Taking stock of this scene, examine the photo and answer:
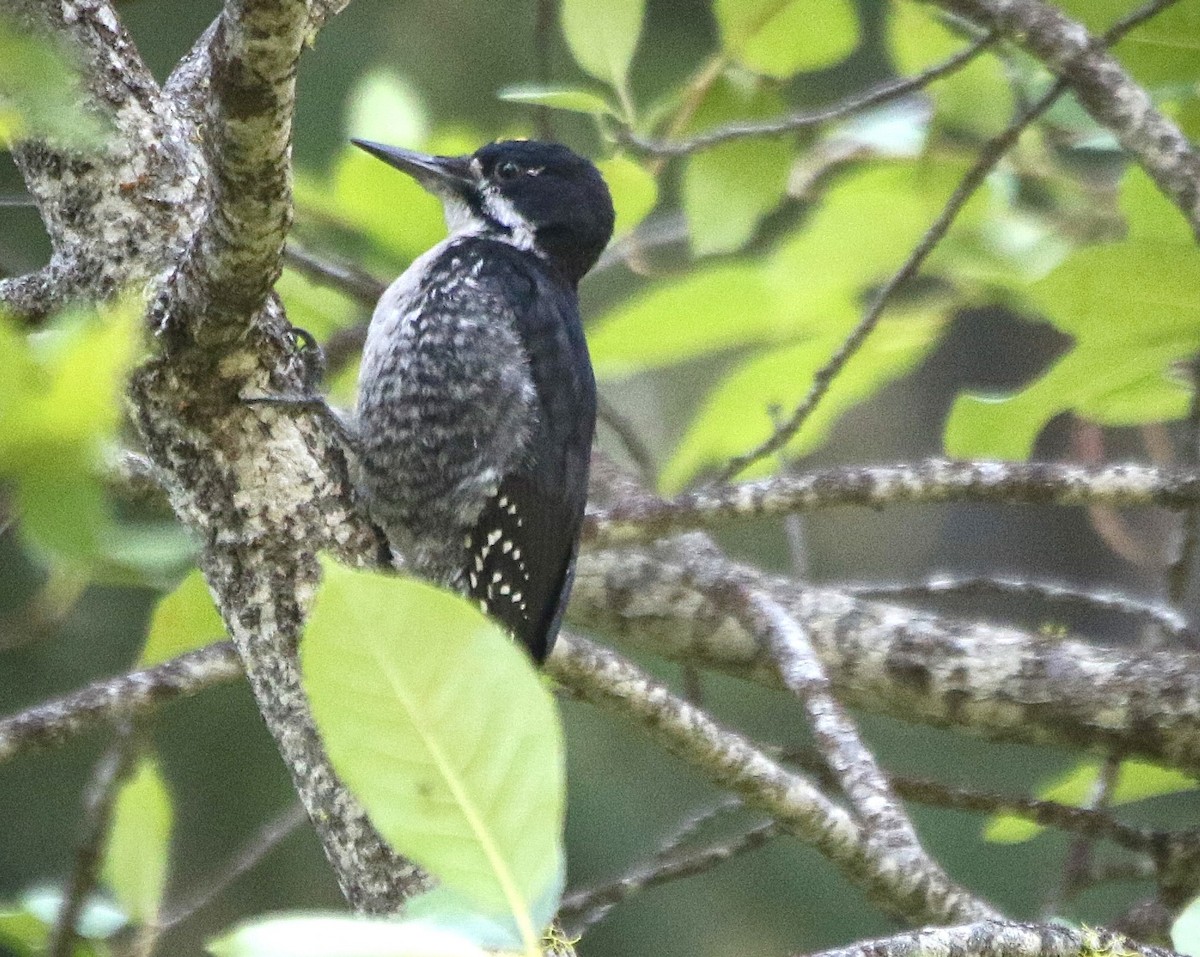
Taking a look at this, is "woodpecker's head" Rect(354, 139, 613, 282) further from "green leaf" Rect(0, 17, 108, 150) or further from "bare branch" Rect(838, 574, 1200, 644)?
"green leaf" Rect(0, 17, 108, 150)

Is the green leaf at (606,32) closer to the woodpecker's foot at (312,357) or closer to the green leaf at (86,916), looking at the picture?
the woodpecker's foot at (312,357)

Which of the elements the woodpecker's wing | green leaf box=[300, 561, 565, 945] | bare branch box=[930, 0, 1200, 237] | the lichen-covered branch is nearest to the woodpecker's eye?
the woodpecker's wing

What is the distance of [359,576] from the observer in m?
0.76

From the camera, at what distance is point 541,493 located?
229cm

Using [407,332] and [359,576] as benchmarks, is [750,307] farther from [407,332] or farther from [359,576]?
[359,576]

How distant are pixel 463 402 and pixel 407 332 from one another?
14cm

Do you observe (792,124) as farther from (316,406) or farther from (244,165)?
(244,165)

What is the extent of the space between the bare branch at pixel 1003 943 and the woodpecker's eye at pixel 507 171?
176 cm

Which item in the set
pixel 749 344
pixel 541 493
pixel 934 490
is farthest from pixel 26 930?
pixel 749 344

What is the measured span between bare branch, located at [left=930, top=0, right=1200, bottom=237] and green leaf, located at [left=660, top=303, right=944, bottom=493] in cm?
49

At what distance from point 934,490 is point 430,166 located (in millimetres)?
1061

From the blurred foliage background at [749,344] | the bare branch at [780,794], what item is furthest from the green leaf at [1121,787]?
the bare branch at [780,794]

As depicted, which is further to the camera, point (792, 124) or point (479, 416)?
point (479, 416)

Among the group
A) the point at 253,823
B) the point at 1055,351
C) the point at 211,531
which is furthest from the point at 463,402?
the point at 1055,351
